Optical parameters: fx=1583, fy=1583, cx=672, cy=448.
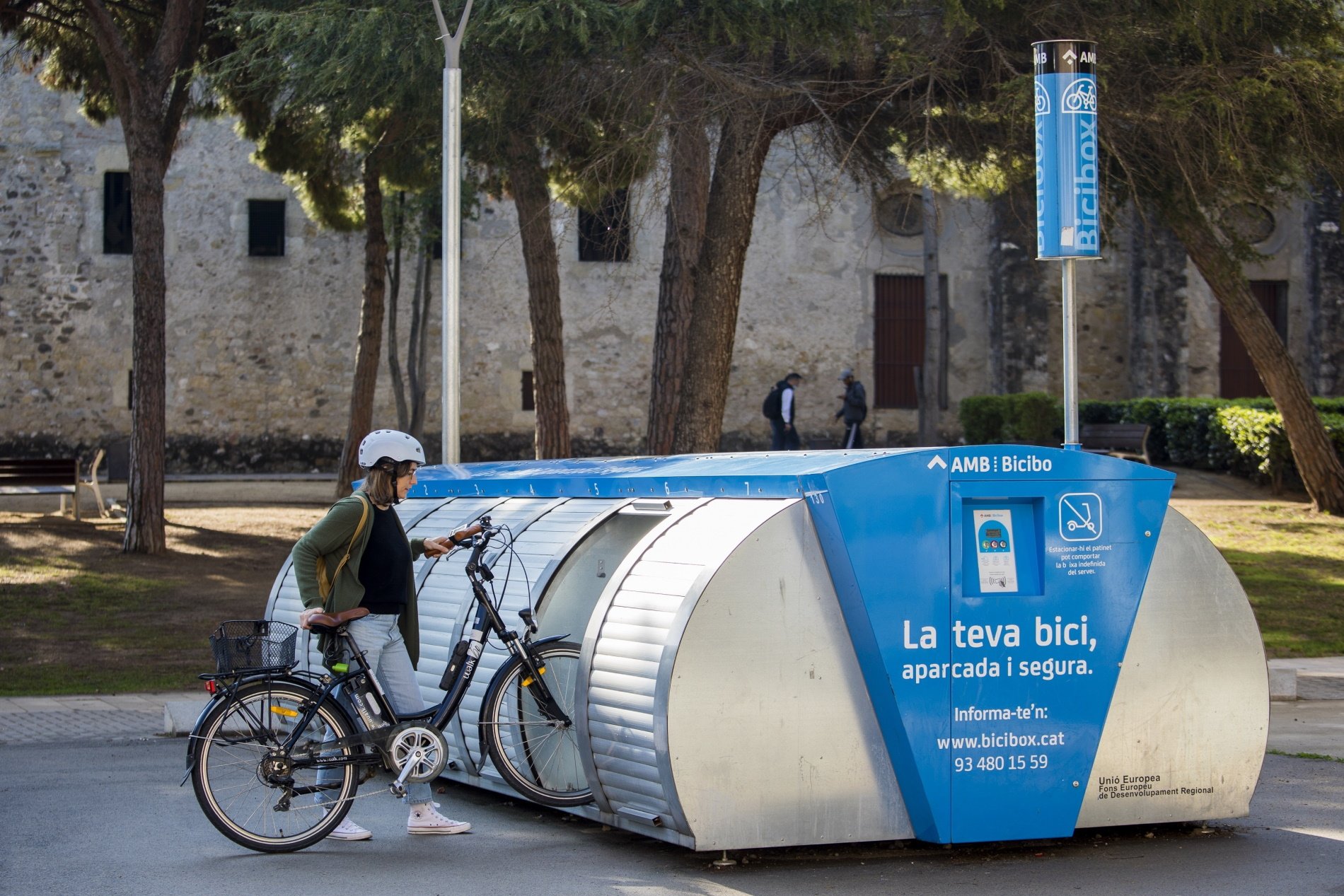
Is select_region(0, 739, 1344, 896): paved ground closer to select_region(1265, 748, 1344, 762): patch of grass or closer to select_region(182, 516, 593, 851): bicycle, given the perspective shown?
select_region(182, 516, 593, 851): bicycle

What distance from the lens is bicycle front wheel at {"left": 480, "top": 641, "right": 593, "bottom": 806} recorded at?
647 cm

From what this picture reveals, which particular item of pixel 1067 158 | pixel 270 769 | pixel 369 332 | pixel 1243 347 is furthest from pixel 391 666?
pixel 1243 347

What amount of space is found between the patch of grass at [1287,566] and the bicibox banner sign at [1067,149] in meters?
5.31

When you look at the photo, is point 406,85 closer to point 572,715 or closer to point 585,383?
point 572,715

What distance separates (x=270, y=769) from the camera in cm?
595

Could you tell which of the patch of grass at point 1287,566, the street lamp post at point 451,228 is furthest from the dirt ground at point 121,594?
the patch of grass at point 1287,566

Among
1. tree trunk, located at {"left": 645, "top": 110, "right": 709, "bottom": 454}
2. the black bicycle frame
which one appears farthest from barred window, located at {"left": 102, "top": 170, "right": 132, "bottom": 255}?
the black bicycle frame

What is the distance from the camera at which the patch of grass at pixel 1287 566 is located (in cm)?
1286

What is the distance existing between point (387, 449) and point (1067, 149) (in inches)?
162

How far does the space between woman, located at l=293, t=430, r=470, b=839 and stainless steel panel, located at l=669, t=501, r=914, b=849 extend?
1.29 metres

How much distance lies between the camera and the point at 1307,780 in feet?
25.0

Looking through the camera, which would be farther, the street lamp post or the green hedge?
the green hedge

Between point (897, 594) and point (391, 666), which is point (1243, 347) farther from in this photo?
point (391, 666)

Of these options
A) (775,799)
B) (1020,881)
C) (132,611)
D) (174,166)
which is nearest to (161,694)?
(132,611)
